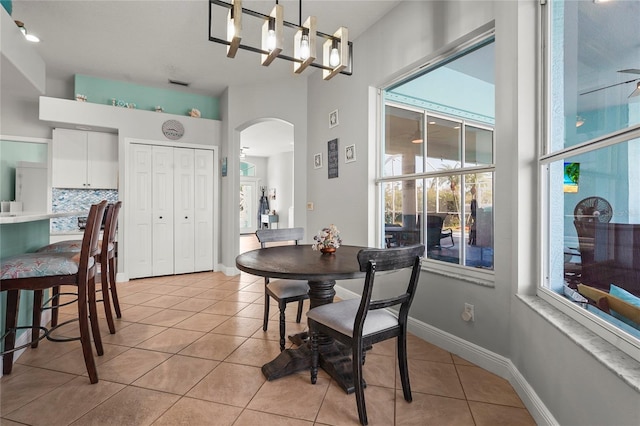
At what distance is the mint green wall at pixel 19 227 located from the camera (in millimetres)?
2037

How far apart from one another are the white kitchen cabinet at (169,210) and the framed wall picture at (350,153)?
251 centimetres

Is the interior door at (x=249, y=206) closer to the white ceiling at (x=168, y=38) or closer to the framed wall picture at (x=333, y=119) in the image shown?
the white ceiling at (x=168, y=38)

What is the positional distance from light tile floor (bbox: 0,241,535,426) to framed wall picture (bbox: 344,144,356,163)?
1797mm

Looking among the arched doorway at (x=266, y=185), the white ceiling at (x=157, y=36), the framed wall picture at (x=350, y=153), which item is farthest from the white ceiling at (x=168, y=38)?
the arched doorway at (x=266, y=185)

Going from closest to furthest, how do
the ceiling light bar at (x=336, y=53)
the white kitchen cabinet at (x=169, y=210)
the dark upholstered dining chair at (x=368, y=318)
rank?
the dark upholstered dining chair at (x=368, y=318)
the ceiling light bar at (x=336, y=53)
the white kitchen cabinet at (x=169, y=210)

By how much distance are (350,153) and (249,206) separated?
25.9ft

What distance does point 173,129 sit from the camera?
4488 mm

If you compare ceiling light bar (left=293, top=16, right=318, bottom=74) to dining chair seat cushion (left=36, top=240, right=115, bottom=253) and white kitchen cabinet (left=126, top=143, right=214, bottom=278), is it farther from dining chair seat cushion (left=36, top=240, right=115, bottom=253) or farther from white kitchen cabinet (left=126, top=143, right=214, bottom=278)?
white kitchen cabinet (left=126, top=143, right=214, bottom=278)

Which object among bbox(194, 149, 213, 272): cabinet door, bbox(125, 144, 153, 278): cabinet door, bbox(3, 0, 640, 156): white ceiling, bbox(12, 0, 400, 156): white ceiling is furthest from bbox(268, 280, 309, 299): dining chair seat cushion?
bbox(125, 144, 153, 278): cabinet door

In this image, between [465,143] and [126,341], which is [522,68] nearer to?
[465,143]

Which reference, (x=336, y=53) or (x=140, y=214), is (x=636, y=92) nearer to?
(x=336, y=53)

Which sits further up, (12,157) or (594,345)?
(12,157)

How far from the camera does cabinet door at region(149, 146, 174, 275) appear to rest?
4406mm

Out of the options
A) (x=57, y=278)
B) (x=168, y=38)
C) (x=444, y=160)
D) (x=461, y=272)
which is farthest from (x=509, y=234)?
(x=168, y=38)
